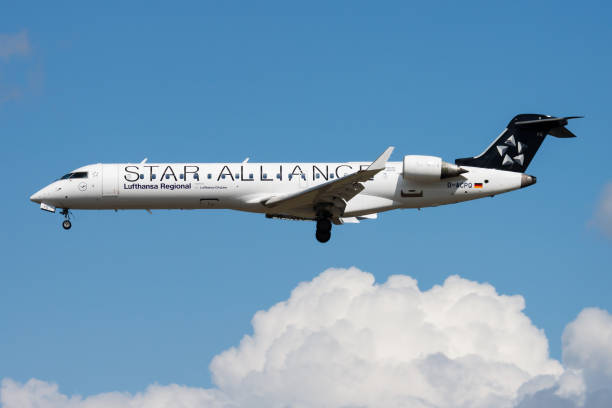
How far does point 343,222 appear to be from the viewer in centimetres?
4488

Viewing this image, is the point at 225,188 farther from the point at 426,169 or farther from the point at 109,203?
the point at 426,169

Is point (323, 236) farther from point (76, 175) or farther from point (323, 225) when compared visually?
point (76, 175)

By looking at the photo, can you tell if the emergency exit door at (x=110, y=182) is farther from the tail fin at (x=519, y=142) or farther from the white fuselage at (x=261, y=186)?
the tail fin at (x=519, y=142)

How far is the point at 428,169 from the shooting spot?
4325 centimetres

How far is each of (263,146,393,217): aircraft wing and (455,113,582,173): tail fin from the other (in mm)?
5956

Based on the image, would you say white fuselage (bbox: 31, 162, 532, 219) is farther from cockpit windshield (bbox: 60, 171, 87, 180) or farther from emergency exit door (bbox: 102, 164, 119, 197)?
cockpit windshield (bbox: 60, 171, 87, 180)

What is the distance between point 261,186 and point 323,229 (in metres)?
3.22

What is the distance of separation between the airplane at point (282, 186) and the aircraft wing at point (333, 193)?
0.25ft

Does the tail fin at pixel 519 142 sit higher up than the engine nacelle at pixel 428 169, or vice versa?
the tail fin at pixel 519 142

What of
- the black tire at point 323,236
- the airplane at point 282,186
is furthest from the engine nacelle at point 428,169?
the black tire at point 323,236

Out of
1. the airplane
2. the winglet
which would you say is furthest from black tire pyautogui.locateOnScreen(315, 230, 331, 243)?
the winglet

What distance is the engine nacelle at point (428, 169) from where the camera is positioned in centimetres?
4328

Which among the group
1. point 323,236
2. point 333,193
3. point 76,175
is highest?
point 76,175

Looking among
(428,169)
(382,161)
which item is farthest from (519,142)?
(382,161)
